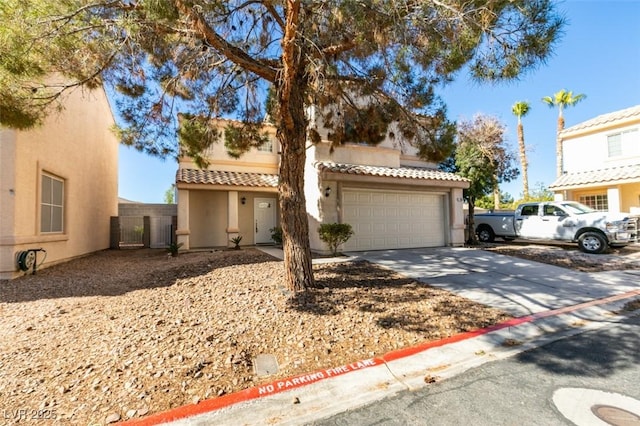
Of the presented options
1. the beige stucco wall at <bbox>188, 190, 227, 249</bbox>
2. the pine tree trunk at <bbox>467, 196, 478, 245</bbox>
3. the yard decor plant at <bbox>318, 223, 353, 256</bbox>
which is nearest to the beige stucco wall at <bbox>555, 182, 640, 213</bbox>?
the pine tree trunk at <bbox>467, 196, 478, 245</bbox>

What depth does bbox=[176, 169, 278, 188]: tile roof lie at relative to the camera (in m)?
12.7

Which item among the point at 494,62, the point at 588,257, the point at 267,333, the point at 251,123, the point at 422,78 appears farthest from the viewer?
the point at 588,257

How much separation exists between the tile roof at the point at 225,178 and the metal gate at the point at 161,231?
13.5 feet

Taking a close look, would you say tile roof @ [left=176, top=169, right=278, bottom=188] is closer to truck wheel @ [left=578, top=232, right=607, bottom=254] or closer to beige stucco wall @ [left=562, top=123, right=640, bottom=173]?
truck wheel @ [left=578, top=232, right=607, bottom=254]

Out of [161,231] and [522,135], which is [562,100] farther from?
[161,231]

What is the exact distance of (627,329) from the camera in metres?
4.75

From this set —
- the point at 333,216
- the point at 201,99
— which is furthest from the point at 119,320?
the point at 333,216

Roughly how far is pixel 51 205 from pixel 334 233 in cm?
920

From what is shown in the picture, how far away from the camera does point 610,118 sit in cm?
1703

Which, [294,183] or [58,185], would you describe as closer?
[294,183]

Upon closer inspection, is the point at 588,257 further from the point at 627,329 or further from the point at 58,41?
the point at 58,41

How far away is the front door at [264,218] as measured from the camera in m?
14.7

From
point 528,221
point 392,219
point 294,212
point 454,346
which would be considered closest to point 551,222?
point 528,221

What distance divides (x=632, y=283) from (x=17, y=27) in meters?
13.1
